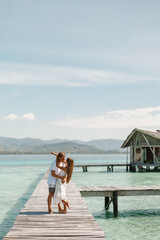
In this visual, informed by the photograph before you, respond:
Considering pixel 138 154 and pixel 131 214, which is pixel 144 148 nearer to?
pixel 138 154

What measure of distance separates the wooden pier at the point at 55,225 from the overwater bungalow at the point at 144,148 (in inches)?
1188

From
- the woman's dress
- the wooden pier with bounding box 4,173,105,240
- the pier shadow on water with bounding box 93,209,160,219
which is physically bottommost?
the pier shadow on water with bounding box 93,209,160,219

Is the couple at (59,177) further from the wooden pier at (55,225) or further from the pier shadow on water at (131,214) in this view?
the pier shadow on water at (131,214)

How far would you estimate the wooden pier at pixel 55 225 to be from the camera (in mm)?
6305

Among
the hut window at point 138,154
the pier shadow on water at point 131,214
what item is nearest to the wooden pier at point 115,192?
the pier shadow on water at point 131,214

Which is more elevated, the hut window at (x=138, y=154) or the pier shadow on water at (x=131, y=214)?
the hut window at (x=138, y=154)

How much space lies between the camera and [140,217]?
13.2 metres

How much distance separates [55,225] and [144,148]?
38.5 meters

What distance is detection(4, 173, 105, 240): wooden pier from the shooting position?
20.7 ft

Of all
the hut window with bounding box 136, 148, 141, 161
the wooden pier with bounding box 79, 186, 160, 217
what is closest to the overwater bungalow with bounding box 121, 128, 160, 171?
the hut window with bounding box 136, 148, 141, 161

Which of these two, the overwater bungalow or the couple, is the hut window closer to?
the overwater bungalow

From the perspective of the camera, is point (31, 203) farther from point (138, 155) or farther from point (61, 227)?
point (138, 155)

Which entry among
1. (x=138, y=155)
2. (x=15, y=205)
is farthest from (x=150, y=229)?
(x=138, y=155)

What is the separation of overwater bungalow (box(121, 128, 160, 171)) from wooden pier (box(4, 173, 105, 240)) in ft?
99.0
